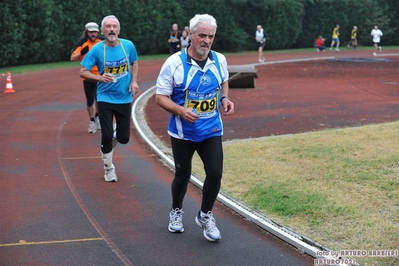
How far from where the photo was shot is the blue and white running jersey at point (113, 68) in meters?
9.27

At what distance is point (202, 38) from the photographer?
6320 millimetres

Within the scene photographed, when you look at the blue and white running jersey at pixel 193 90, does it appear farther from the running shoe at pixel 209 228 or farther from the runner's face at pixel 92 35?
Answer: the runner's face at pixel 92 35

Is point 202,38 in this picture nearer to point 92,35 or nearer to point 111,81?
point 111,81

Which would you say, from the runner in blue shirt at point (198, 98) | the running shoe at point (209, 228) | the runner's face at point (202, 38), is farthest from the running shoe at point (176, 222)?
the runner's face at point (202, 38)

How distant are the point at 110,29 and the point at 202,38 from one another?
3.15 m

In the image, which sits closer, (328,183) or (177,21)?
(328,183)

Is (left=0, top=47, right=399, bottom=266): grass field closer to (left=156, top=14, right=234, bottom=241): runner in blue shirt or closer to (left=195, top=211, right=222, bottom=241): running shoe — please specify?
(left=195, top=211, right=222, bottom=241): running shoe

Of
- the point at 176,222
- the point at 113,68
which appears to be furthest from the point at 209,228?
the point at 113,68

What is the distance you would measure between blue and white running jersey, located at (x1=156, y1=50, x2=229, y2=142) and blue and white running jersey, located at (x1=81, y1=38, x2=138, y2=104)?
2.85 metres

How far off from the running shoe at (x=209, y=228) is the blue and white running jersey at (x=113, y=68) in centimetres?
297

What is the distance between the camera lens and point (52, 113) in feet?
55.8

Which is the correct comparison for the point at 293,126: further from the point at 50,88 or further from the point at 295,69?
the point at 295,69

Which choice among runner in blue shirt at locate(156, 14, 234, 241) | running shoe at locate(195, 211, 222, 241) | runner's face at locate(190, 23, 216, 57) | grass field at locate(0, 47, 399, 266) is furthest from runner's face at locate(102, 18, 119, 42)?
running shoe at locate(195, 211, 222, 241)

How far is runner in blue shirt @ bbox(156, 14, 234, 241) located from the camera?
636 centimetres
